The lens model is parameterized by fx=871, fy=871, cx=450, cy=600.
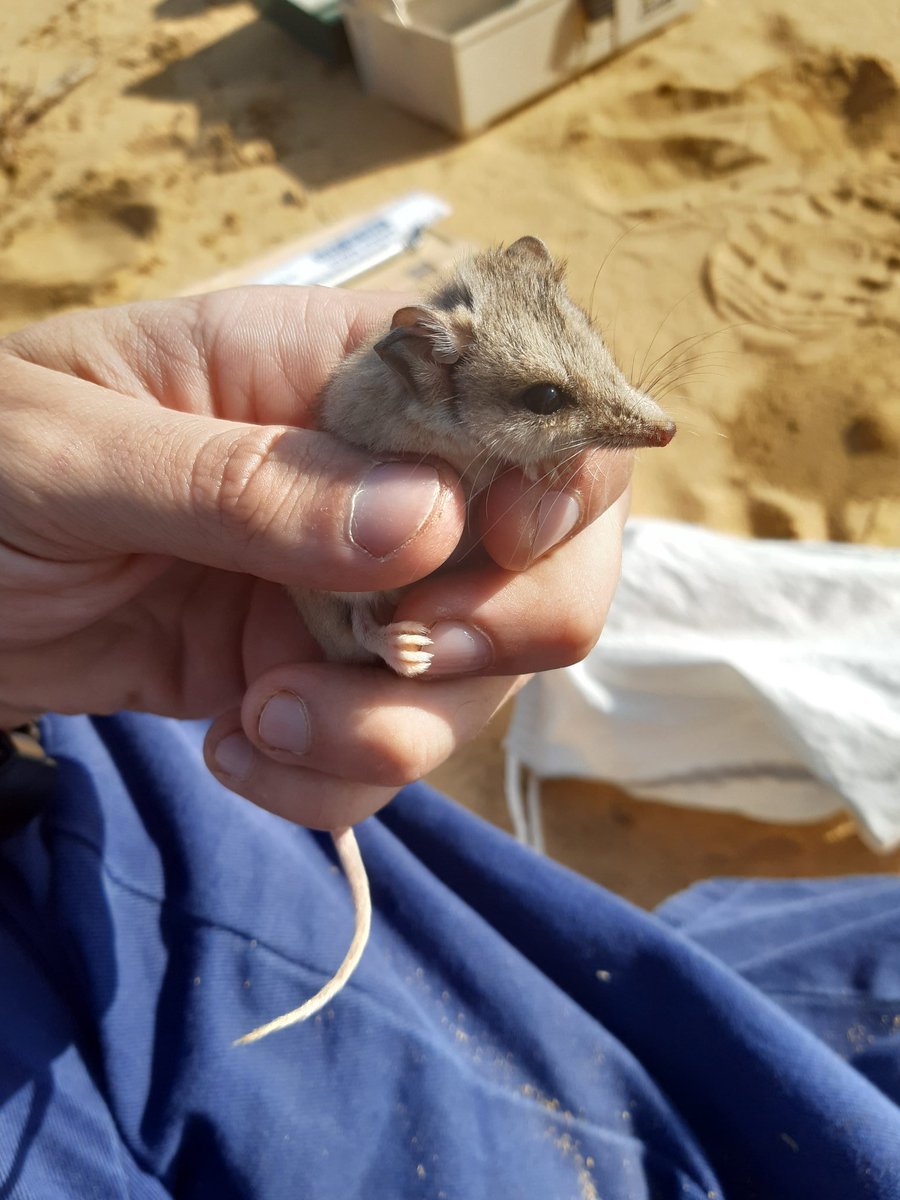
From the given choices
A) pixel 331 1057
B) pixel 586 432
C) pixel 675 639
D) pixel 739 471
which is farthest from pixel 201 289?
pixel 331 1057

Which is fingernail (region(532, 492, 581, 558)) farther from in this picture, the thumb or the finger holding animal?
the finger holding animal

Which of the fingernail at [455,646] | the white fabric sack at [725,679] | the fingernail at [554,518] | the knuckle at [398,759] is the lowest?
the white fabric sack at [725,679]

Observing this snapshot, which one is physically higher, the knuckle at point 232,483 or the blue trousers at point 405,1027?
the knuckle at point 232,483

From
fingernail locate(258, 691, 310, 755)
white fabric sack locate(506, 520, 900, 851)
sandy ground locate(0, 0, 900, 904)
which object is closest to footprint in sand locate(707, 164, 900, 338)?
sandy ground locate(0, 0, 900, 904)

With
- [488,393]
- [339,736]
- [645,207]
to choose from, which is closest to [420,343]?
[488,393]

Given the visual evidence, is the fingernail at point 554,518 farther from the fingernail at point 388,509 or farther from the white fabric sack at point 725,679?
the white fabric sack at point 725,679

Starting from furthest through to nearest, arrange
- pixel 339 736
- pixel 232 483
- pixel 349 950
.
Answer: pixel 349 950, pixel 339 736, pixel 232 483

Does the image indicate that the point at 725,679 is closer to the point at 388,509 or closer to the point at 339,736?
the point at 339,736

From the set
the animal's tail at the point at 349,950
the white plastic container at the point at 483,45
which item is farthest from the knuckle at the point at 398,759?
the white plastic container at the point at 483,45

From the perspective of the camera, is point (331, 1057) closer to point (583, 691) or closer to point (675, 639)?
point (583, 691)
